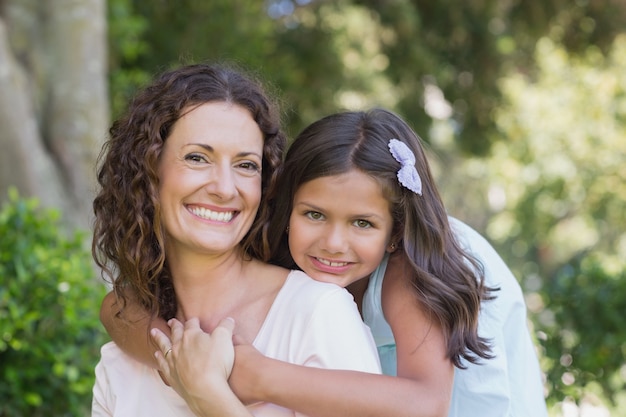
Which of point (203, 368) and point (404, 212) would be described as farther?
point (404, 212)

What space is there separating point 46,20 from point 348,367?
14.9 feet

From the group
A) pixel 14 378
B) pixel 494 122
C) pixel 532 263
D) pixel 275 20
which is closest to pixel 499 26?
pixel 494 122

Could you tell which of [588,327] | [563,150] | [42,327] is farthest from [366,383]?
[563,150]

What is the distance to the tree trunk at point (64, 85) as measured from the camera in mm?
5773

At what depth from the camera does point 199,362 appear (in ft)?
7.47

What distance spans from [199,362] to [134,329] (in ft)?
1.42

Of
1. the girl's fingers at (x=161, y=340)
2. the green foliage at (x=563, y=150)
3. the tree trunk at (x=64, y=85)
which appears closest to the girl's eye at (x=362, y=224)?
the girl's fingers at (x=161, y=340)

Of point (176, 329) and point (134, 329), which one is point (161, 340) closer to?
point (176, 329)

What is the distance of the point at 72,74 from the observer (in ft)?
19.3

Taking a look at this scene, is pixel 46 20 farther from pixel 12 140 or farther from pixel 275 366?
pixel 275 366

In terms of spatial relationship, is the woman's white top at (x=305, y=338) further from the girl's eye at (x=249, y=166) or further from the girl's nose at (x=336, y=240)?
the girl's eye at (x=249, y=166)

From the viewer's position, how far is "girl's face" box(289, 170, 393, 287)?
2.61m

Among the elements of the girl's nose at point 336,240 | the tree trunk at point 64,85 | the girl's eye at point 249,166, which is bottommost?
the girl's nose at point 336,240

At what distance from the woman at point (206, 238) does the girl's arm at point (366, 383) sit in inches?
2.5
